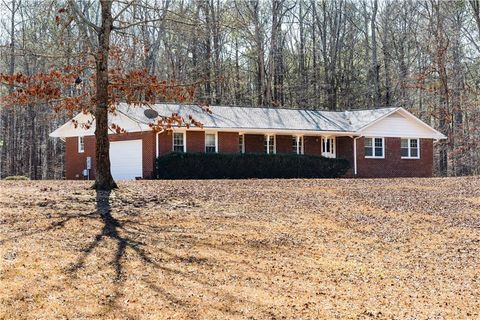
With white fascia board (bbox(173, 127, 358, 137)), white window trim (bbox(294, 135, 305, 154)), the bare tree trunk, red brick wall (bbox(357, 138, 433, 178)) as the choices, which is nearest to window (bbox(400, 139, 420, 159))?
red brick wall (bbox(357, 138, 433, 178))

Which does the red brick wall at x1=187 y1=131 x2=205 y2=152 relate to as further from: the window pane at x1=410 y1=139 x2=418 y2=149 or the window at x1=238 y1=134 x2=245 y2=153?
the window pane at x1=410 y1=139 x2=418 y2=149

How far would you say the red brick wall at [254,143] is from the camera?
2653 cm

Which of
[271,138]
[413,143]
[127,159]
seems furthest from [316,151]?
[127,159]

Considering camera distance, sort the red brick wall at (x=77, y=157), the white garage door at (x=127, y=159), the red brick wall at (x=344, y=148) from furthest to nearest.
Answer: the red brick wall at (x=344, y=148) < the red brick wall at (x=77, y=157) < the white garage door at (x=127, y=159)

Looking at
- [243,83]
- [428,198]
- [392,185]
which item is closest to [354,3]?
[243,83]

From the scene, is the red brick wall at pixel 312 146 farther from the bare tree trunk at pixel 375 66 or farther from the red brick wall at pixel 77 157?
the bare tree trunk at pixel 375 66

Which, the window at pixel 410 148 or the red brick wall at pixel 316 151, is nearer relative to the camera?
the red brick wall at pixel 316 151

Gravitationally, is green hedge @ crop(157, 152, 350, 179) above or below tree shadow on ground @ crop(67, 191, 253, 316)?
above

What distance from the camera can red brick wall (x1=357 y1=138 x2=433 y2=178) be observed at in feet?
91.6

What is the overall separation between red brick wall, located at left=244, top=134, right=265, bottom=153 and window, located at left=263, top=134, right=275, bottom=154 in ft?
0.68

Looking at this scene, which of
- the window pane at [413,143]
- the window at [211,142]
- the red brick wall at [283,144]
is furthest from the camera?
the window pane at [413,143]

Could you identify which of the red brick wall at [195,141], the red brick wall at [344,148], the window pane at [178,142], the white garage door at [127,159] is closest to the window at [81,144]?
the white garage door at [127,159]

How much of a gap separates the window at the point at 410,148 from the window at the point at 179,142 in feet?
39.6

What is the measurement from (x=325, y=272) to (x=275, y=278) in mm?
937
